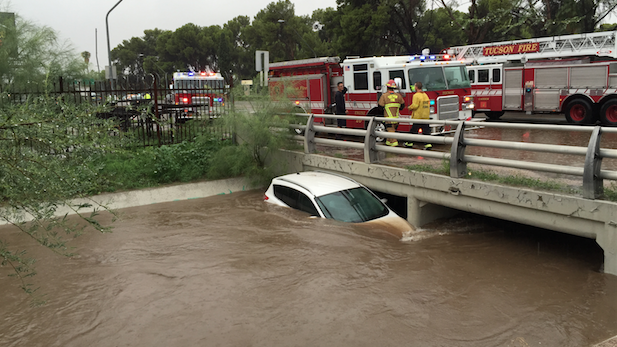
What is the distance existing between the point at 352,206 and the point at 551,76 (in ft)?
42.1

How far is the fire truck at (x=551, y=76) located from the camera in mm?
16781

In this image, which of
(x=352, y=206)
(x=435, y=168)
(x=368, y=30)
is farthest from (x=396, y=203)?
(x=368, y=30)

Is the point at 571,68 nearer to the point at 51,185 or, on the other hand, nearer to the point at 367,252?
the point at 367,252

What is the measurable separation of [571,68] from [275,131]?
11473mm

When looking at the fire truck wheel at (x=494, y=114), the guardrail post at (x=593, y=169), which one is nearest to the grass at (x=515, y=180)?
the guardrail post at (x=593, y=169)

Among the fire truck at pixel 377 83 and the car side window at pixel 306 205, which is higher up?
the fire truck at pixel 377 83

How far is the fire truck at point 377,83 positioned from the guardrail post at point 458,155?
4.90 meters

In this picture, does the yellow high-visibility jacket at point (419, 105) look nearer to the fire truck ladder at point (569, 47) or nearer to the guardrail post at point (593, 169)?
the guardrail post at point (593, 169)

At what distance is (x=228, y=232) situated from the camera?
8.99m

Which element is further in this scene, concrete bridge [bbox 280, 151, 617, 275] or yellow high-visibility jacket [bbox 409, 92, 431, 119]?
yellow high-visibility jacket [bbox 409, 92, 431, 119]

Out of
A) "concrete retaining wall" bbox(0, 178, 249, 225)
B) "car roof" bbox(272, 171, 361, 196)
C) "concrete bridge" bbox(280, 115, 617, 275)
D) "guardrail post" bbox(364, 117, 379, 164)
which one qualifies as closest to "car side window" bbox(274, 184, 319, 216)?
"car roof" bbox(272, 171, 361, 196)

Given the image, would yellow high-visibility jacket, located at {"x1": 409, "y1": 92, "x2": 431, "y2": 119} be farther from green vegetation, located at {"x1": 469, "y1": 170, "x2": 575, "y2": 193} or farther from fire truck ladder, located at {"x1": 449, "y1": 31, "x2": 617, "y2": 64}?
fire truck ladder, located at {"x1": 449, "y1": 31, "x2": 617, "y2": 64}

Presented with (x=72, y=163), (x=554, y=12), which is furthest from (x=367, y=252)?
(x=554, y=12)

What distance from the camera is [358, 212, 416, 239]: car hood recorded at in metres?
8.52
